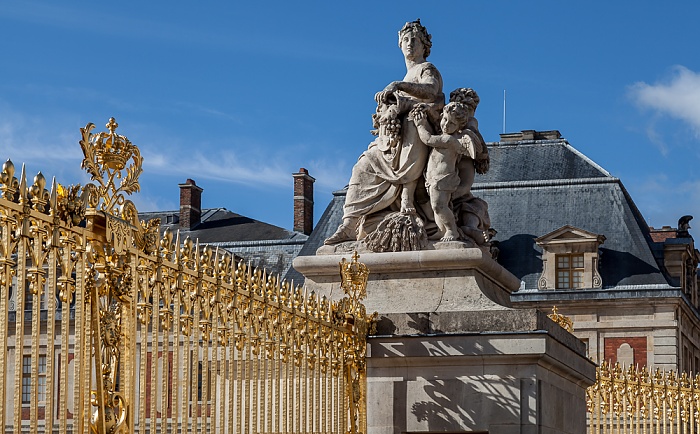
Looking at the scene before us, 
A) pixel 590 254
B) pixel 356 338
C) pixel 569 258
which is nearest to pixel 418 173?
pixel 356 338

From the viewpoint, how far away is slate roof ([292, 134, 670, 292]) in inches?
1629

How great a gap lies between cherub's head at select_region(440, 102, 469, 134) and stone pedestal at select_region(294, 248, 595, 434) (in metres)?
0.93

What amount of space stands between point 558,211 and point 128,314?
1441 inches

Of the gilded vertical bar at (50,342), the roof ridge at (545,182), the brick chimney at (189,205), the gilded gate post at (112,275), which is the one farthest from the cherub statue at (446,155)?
the brick chimney at (189,205)

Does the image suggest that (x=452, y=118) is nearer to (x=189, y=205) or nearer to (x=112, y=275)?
(x=112, y=275)

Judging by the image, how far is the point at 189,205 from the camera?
52125mm

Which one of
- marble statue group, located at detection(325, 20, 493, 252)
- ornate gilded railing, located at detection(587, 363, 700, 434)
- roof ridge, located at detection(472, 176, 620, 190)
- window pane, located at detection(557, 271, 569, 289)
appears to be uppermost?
roof ridge, located at detection(472, 176, 620, 190)

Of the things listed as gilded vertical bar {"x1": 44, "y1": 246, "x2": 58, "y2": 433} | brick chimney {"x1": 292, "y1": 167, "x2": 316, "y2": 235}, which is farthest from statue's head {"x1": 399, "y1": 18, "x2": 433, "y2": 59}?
brick chimney {"x1": 292, "y1": 167, "x2": 316, "y2": 235}

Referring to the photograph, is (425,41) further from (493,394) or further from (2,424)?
(2,424)

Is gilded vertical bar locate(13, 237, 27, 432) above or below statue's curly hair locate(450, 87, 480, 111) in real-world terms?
below

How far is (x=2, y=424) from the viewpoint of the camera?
19.1 feet

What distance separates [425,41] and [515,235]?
3211 centimetres

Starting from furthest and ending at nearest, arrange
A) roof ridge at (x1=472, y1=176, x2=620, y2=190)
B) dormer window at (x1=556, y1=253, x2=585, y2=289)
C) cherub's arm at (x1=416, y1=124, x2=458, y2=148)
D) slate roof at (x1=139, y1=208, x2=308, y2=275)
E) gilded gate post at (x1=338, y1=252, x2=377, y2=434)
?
1. slate roof at (x1=139, y1=208, x2=308, y2=275)
2. roof ridge at (x1=472, y1=176, x2=620, y2=190)
3. dormer window at (x1=556, y1=253, x2=585, y2=289)
4. cherub's arm at (x1=416, y1=124, x2=458, y2=148)
5. gilded gate post at (x1=338, y1=252, x2=377, y2=434)

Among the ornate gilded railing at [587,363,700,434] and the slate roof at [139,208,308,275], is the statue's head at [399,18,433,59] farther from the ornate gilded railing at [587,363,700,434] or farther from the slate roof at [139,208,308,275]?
the slate roof at [139,208,308,275]
